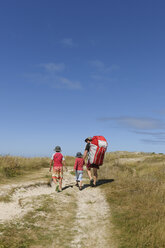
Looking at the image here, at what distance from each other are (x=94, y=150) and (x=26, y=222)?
17.6 feet

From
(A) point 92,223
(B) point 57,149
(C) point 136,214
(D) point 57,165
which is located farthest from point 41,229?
(B) point 57,149

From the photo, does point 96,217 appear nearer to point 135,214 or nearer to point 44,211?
point 135,214

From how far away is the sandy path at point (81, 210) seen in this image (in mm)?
5886

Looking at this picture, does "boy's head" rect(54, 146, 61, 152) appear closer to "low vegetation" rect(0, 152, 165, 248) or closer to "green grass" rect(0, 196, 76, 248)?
"low vegetation" rect(0, 152, 165, 248)

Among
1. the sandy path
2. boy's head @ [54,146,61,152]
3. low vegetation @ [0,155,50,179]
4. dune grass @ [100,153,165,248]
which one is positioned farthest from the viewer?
low vegetation @ [0,155,50,179]

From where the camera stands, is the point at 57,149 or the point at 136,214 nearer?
the point at 136,214

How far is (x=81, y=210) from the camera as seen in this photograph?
858cm

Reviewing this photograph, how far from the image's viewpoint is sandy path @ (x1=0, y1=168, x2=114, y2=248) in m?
5.89

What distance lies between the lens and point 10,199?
Result: 31.2 feet

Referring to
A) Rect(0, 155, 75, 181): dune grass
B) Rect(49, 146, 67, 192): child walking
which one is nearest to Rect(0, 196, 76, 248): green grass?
Rect(49, 146, 67, 192): child walking

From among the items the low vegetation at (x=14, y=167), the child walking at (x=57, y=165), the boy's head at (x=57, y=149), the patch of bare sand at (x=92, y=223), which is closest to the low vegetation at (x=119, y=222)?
the patch of bare sand at (x=92, y=223)

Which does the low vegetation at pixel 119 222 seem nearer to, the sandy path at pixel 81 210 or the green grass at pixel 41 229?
the green grass at pixel 41 229

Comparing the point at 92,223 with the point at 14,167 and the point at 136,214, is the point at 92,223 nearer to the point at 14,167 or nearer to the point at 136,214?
the point at 136,214

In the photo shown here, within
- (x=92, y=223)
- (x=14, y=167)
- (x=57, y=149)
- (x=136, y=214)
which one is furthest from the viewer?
(x=14, y=167)
